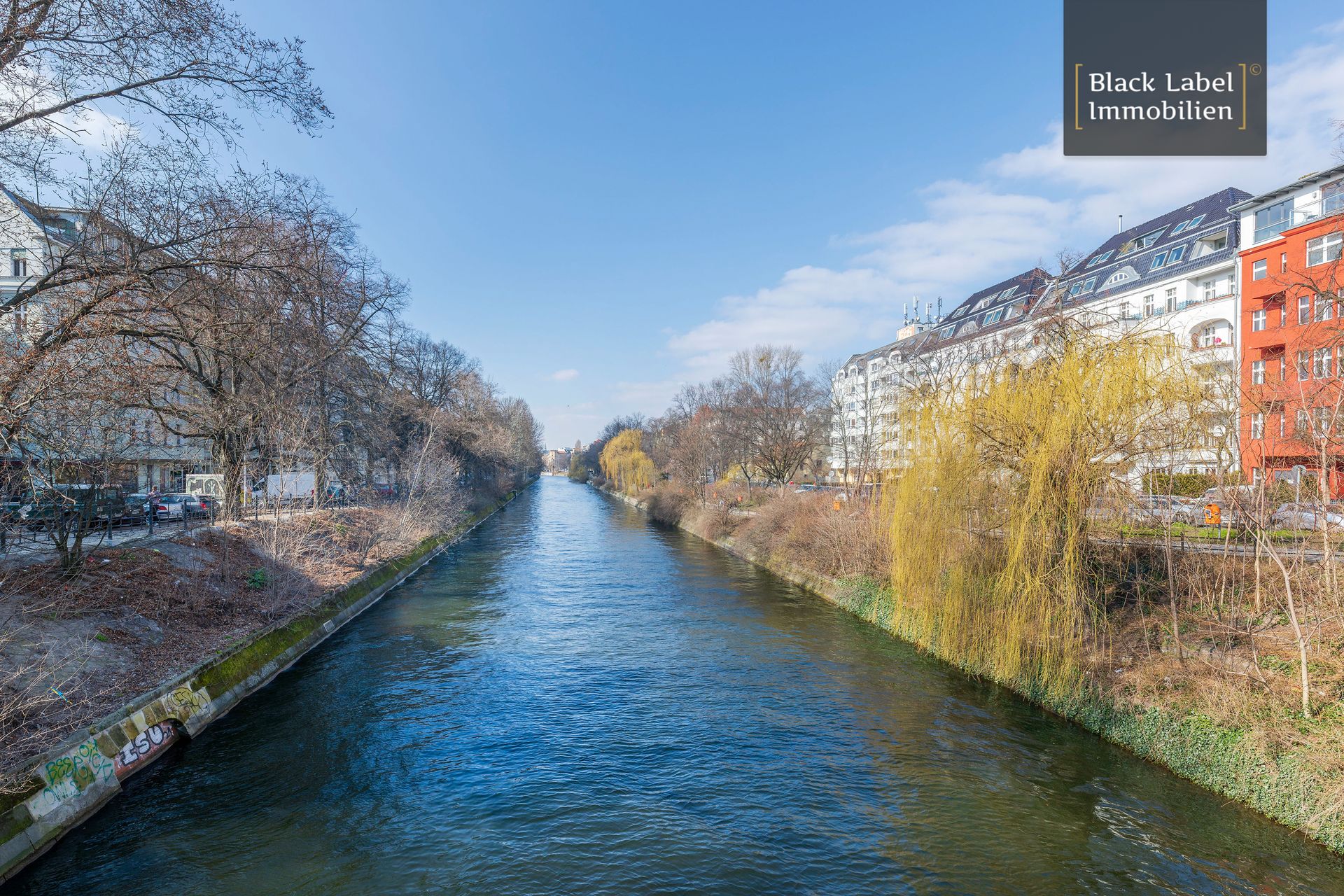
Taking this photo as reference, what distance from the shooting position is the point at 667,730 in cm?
1191

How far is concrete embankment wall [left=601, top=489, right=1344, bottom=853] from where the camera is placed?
815 centimetres

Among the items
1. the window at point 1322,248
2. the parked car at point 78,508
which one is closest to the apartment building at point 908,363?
the window at point 1322,248

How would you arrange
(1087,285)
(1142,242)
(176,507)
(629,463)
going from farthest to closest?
(629,463), (1087,285), (1142,242), (176,507)

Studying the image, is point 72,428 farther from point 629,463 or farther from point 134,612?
point 629,463

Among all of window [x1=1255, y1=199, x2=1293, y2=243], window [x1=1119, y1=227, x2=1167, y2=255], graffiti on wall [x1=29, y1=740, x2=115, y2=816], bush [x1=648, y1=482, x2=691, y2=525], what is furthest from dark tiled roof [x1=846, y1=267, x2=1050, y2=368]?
graffiti on wall [x1=29, y1=740, x2=115, y2=816]

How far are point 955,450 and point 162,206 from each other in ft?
49.5

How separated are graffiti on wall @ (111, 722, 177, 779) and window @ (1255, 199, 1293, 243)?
1669 inches

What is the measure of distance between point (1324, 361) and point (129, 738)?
60.6 ft

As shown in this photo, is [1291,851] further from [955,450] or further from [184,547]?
[184,547]

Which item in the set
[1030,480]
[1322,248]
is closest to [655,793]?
[1030,480]

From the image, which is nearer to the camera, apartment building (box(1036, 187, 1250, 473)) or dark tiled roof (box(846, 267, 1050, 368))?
apartment building (box(1036, 187, 1250, 473))

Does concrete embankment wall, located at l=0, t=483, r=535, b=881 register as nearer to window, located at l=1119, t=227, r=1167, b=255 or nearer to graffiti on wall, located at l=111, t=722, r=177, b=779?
graffiti on wall, located at l=111, t=722, r=177, b=779

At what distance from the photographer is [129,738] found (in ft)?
32.1

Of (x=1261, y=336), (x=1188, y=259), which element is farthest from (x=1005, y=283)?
(x=1261, y=336)
